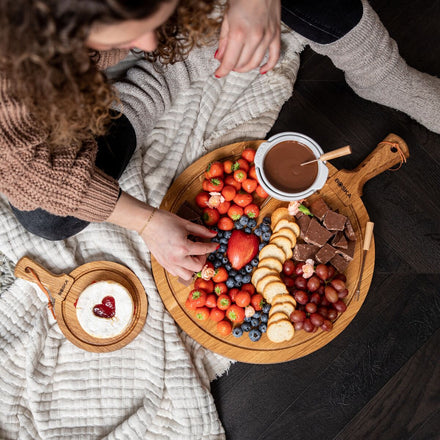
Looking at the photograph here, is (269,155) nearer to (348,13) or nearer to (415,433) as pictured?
(348,13)

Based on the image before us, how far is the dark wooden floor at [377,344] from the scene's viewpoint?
137 cm

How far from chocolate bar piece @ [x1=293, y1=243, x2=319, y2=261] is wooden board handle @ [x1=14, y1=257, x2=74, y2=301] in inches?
27.5

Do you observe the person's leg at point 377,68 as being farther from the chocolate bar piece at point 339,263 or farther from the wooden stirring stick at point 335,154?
the chocolate bar piece at point 339,263

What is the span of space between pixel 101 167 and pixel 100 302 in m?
0.41

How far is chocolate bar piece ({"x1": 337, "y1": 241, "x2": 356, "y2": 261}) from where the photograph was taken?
3.93ft

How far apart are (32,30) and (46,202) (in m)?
0.44

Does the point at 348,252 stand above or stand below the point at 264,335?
above

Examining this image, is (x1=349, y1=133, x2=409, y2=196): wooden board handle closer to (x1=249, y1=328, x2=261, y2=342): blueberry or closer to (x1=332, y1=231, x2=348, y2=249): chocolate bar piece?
(x1=332, y1=231, x2=348, y2=249): chocolate bar piece

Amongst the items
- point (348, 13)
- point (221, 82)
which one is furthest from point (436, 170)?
point (221, 82)

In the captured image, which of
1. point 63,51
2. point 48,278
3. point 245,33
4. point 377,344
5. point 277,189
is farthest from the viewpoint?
point 377,344

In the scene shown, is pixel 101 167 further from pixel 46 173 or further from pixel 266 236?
pixel 266 236

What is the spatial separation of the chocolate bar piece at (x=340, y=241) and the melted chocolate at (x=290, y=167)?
0.18 m

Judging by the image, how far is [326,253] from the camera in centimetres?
120

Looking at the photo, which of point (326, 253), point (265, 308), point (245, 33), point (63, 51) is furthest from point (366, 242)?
point (63, 51)
